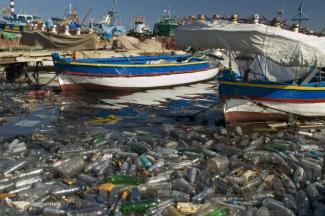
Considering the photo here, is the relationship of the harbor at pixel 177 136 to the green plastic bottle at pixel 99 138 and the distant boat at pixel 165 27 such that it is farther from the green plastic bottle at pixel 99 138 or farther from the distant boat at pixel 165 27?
the distant boat at pixel 165 27

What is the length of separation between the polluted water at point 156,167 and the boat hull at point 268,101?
62 centimetres

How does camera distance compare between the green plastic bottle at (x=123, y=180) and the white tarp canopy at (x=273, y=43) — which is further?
the white tarp canopy at (x=273, y=43)

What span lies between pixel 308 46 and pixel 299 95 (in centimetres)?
257

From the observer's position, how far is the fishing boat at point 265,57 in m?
12.6

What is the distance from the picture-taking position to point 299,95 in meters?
14.6

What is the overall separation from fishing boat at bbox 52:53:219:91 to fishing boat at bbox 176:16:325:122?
8.52 metres

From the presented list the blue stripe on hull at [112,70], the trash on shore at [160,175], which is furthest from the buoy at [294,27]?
the blue stripe on hull at [112,70]

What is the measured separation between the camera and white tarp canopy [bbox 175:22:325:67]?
12555mm

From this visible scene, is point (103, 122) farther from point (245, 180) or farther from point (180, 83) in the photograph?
point (180, 83)

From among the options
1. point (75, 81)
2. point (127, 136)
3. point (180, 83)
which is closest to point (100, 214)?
point (127, 136)

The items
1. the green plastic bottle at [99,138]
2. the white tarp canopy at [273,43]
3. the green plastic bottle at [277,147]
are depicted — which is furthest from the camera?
the white tarp canopy at [273,43]

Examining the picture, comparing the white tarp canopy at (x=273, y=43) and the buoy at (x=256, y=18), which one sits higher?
the buoy at (x=256, y=18)

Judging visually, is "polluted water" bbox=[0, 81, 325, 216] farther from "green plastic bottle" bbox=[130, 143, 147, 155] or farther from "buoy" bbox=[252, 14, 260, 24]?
"buoy" bbox=[252, 14, 260, 24]

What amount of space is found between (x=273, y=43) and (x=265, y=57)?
1533 millimetres
